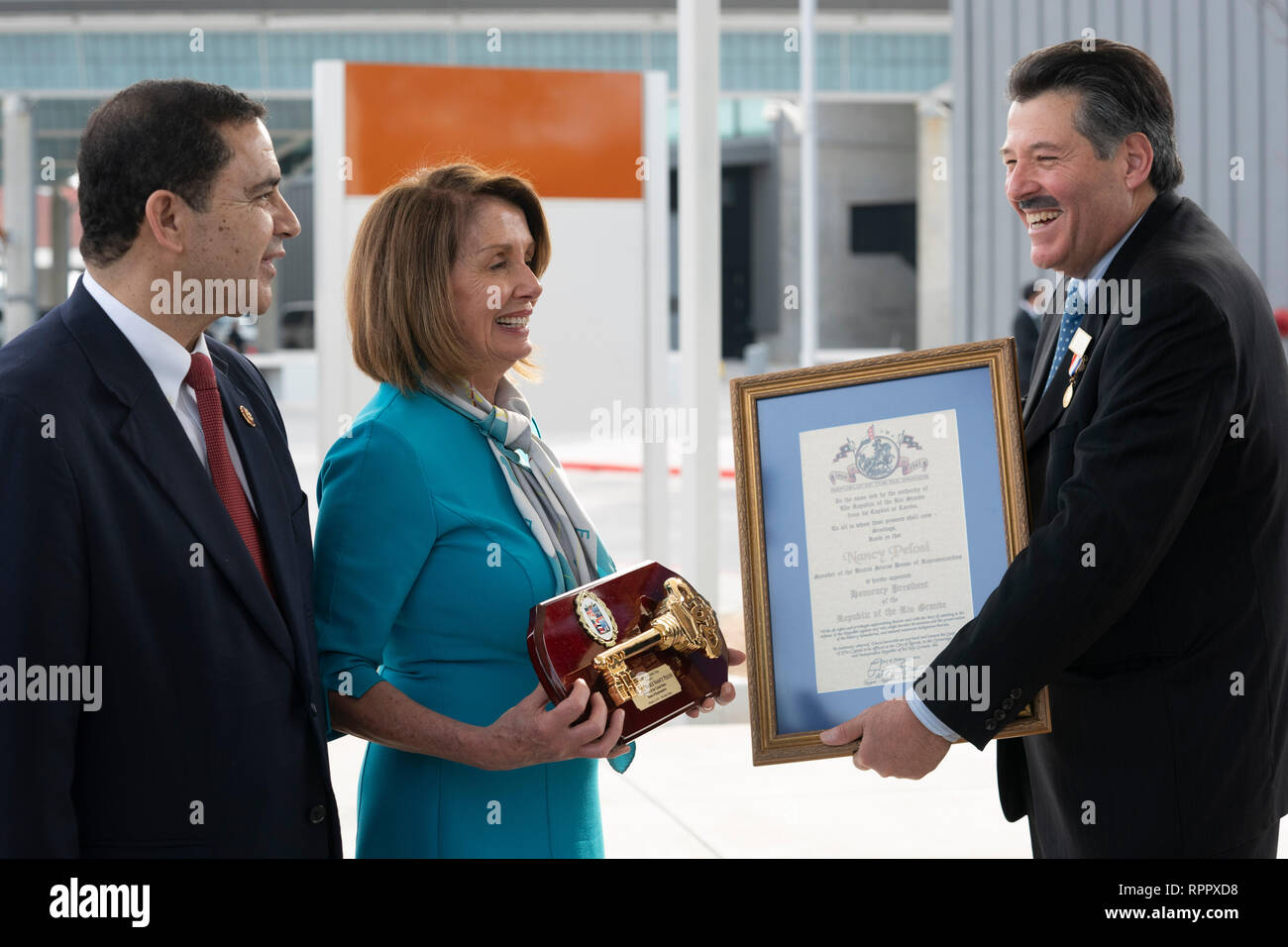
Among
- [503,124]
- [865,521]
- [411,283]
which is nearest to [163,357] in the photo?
[411,283]

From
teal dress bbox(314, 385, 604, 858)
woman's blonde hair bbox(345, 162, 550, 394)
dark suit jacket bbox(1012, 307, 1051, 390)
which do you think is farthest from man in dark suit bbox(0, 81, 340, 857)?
dark suit jacket bbox(1012, 307, 1051, 390)

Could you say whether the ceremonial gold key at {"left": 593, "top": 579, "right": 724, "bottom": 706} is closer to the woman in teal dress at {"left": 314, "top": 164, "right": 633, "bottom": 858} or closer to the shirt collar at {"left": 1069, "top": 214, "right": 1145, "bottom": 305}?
the woman in teal dress at {"left": 314, "top": 164, "right": 633, "bottom": 858}

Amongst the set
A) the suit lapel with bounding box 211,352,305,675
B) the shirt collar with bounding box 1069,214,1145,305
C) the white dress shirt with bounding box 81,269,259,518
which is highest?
the shirt collar with bounding box 1069,214,1145,305

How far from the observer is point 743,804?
5129 millimetres

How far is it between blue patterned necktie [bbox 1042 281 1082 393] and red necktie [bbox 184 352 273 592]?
4.55 feet

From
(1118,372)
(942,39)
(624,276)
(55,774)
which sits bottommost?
(55,774)

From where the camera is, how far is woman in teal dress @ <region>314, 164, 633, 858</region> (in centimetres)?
216

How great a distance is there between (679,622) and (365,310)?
758 mm

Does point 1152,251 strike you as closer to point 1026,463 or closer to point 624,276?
point 1026,463

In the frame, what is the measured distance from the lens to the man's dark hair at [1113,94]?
7.72ft

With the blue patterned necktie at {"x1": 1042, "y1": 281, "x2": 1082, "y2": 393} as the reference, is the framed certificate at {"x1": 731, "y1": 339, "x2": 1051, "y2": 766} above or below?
below

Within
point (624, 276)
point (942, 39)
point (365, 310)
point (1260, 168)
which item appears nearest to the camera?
point (365, 310)

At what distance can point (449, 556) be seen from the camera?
222cm

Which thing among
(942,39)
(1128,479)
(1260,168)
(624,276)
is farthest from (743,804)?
(942,39)
